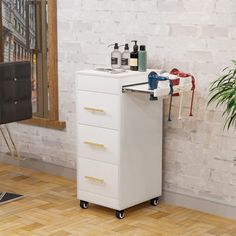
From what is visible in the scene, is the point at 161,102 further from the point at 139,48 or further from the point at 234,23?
the point at 234,23

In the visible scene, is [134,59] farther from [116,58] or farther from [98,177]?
[98,177]

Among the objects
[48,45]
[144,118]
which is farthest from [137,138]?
[48,45]

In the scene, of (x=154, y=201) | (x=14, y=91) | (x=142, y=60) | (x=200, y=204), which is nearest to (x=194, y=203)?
(x=200, y=204)

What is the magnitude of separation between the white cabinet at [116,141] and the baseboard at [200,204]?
0.54 ft

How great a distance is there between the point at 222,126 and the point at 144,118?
523 mm

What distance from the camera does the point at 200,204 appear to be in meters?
4.30

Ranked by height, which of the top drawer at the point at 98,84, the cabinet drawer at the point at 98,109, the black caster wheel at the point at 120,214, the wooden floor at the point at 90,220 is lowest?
the wooden floor at the point at 90,220

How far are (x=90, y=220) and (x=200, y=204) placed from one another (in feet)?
2.55

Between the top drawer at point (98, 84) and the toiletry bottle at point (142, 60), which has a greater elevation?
the toiletry bottle at point (142, 60)

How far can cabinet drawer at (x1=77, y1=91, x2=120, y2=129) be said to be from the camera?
4.03 meters

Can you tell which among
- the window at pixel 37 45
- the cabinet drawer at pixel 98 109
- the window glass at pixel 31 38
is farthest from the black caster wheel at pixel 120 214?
the window glass at pixel 31 38

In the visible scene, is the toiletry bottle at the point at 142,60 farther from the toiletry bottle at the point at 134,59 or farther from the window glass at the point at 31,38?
the window glass at the point at 31,38

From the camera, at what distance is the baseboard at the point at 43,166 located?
5.10m

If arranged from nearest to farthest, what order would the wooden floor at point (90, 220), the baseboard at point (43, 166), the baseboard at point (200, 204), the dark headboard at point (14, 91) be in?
the wooden floor at point (90, 220) < the baseboard at point (200, 204) < the dark headboard at point (14, 91) < the baseboard at point (43, 166)
